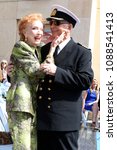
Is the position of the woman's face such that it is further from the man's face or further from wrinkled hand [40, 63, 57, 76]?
wrinkled hand [40, 63, 57, 76]

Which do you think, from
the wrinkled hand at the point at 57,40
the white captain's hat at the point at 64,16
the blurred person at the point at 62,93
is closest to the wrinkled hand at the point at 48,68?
the blurred person at the point at 62,93

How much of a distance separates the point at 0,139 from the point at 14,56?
155cm

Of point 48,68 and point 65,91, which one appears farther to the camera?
point 65,91

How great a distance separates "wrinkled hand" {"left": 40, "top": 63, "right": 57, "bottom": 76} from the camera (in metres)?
2.78

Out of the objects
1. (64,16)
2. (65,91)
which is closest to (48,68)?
(65,91)

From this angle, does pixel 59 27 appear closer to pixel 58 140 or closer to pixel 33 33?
pixel 33 33

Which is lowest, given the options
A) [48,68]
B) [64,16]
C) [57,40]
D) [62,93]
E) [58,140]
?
[58,140]

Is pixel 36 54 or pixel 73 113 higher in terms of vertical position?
pixel 36 54

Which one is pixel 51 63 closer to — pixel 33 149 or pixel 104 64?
pixel 104 64

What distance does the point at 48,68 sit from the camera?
2777mm

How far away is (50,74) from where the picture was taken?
2.83 m

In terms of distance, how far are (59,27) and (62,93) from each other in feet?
1.52

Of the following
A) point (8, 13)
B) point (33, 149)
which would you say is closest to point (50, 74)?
point (33, 149)

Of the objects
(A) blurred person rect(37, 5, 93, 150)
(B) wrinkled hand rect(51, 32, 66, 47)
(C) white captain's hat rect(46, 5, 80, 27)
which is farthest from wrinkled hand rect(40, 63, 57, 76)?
(C) white captain's hat rect(46, 5, 80, 27)
